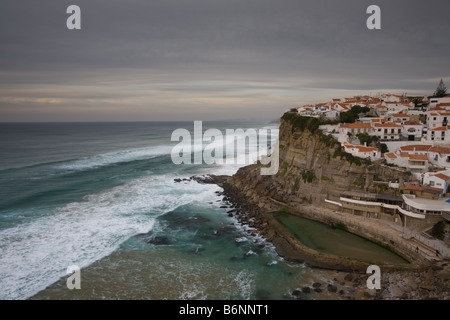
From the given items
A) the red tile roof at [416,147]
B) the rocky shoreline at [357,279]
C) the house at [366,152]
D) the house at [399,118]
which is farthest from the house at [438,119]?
the rocky shoreline at [357,279]

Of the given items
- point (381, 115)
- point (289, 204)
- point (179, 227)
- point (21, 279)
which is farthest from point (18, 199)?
point (381, 115)

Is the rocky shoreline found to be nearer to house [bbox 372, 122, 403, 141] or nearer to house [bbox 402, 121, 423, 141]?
house [bbox 372, 122, 403, 141]

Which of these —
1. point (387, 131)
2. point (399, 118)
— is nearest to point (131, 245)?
point (387, 131)

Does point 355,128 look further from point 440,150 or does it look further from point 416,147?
point 440,150

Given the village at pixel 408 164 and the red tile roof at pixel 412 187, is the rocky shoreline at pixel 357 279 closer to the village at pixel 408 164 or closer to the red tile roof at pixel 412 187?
the village at pixel 408 164
